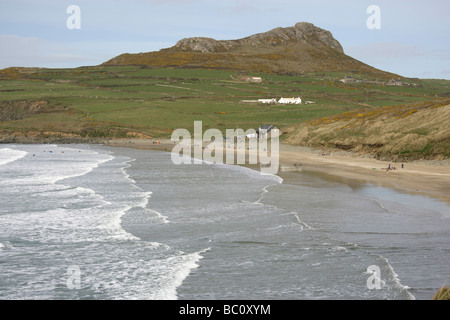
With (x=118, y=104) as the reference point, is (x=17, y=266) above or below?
below

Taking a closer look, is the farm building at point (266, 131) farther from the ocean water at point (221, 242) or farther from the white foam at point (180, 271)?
the white foam at point (180, 271)

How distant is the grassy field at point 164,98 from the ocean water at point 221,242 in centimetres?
7304

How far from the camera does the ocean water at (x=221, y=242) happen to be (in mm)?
14484

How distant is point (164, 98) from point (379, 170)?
99.1m

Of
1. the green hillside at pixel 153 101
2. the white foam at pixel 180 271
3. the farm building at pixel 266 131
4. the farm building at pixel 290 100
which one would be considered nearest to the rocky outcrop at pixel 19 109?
the green hillside at pixel 153 101

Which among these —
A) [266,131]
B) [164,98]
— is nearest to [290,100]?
[164,98]

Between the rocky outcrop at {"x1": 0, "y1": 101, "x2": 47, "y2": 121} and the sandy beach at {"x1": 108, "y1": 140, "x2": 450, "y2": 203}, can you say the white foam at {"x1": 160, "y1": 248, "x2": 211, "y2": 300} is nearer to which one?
the sandy beach at {"x1": 108, "y1": 140, "x2": 450, "y2": 203}

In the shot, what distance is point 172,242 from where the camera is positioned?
19.9m

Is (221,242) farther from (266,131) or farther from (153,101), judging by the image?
(153,101)

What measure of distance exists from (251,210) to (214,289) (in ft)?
41.5

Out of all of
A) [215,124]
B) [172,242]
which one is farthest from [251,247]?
[215,124]

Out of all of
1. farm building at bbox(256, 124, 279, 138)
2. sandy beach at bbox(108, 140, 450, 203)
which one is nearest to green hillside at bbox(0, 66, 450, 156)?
farm building at bbox(256, 124, 279, 138)

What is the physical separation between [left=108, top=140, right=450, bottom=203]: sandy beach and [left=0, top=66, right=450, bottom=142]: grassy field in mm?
41652

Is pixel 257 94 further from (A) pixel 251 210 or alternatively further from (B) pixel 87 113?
(A) pixel 251 210
